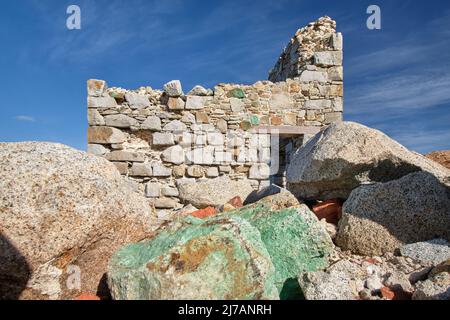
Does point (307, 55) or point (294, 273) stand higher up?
point (307, 55)

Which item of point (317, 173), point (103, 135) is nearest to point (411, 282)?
Result: point (317, 173)

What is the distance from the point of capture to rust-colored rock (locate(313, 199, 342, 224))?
152 inches

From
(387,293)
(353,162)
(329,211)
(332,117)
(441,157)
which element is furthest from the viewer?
(332,117)

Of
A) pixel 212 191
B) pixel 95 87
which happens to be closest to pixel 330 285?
pixel 212 191

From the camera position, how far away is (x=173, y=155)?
6.86 metres

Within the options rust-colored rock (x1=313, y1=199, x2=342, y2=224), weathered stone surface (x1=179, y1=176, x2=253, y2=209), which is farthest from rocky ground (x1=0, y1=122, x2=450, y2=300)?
weathered stone surface (x1=179, y1=176, x2=253, y2=209)

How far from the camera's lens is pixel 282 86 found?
7.25 metres

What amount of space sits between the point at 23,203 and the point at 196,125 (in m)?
4.69

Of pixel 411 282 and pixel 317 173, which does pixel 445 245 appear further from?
pixel 317 173

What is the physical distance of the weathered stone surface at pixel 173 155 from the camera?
22.5ft

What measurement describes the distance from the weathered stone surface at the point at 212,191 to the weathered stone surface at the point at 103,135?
1.56 meters

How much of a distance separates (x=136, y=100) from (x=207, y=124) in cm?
145

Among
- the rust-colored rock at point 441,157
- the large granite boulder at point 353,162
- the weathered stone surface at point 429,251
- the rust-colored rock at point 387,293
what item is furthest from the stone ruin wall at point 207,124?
the rust-colored rock at point 387,293

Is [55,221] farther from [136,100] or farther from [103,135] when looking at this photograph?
[136,100]
